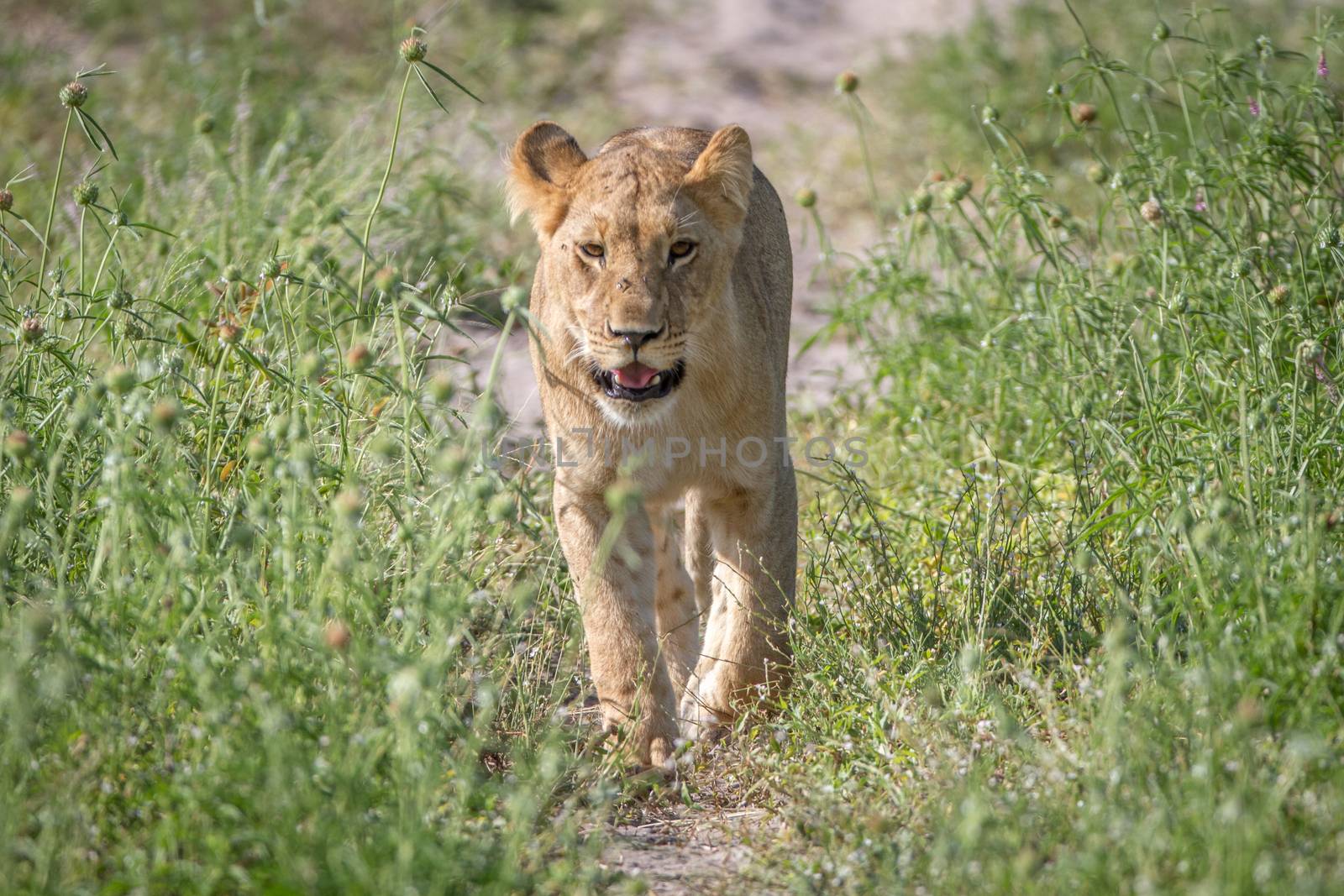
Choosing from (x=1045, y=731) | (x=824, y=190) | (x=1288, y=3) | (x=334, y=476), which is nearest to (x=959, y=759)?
(x=1045, y=731)

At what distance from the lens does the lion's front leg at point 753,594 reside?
3.88m

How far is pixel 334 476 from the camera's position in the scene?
136 inches

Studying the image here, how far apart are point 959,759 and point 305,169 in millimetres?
4314

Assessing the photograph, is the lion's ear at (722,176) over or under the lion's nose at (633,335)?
over

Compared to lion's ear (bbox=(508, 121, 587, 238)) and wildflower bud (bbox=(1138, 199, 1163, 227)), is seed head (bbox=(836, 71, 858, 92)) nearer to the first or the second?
wildflower bud (bbox=(1138, 199, 1163, 227))

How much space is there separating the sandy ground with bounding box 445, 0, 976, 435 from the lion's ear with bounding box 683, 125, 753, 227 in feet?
10.3

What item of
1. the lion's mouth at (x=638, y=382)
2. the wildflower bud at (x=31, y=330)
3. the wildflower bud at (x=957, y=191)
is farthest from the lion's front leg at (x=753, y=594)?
the wildflower bud at (x=31, y=330)

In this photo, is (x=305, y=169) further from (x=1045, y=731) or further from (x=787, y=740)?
(x=1045, y=731)

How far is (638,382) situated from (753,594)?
72 centimetres

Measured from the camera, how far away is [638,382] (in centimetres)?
360

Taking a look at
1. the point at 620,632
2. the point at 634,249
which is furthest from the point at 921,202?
the point at 620,632

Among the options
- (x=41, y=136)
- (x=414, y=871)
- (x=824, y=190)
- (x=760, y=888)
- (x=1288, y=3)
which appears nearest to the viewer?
(x=414, y=871)

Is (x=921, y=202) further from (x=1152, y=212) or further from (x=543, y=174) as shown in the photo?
(x=543, y=174)

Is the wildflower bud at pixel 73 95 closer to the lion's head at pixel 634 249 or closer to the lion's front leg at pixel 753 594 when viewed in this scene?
the lion's head at pixel 634 249
